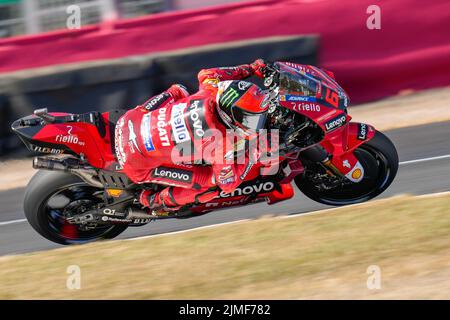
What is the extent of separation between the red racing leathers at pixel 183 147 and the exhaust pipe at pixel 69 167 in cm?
30

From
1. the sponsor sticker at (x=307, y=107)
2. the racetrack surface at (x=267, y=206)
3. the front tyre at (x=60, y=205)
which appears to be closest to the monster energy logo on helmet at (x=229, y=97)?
the sponsor sticker at (x=307, y=107)

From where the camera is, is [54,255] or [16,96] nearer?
[54,255]

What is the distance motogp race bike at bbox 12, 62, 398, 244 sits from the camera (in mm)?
6488

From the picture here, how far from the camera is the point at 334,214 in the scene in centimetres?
712

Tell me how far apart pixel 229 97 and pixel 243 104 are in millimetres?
124

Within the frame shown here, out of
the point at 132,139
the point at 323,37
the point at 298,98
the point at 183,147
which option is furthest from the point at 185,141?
the point at 323,37

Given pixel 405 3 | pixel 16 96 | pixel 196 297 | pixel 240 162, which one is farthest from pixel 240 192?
pixel 405 3

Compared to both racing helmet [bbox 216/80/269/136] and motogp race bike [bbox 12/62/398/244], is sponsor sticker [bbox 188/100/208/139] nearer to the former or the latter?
racing helmet [bbox 216/80/269/136]

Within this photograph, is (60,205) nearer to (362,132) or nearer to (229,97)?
(229,97)

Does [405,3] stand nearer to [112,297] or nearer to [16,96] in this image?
[16,96]

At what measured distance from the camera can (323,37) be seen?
1174cm

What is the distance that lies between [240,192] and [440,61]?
5.97m

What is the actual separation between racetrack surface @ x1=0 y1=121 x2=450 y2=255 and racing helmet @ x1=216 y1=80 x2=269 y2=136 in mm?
Answer: 1770

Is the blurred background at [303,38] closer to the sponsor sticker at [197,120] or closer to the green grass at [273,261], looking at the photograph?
the green grass at [273,261]
